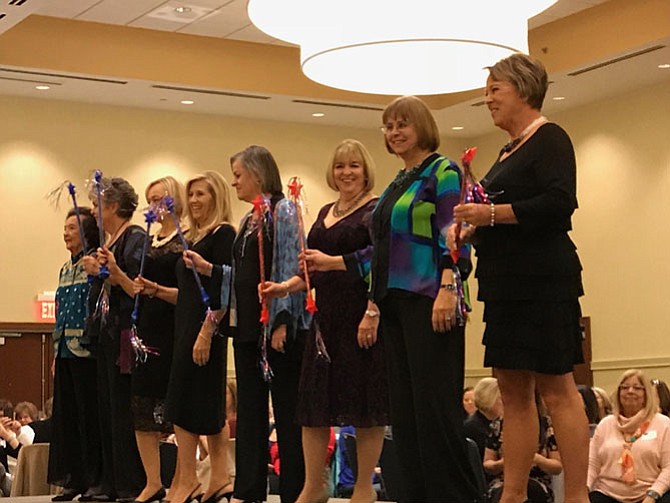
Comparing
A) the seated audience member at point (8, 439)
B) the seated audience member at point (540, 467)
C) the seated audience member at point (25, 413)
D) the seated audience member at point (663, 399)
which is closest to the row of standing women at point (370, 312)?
the seated audience member at point (540, 467)

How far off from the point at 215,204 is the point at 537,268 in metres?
1.94

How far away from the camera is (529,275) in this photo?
3848 mm

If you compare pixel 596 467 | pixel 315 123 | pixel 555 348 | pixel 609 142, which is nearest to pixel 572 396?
pixel 555 348

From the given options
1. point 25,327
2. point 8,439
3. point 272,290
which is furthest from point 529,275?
point 25,327

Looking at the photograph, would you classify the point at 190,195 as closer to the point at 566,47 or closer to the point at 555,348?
the point at 555,348

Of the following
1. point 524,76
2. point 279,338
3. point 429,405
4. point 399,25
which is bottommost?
point 429,405

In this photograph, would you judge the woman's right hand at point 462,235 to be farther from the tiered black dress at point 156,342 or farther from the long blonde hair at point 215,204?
the tiered black dress at point 156,342

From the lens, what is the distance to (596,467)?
23.8 feet

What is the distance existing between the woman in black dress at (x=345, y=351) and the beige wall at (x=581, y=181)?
8836 millimetres

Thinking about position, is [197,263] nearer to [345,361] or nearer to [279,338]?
[279,338]

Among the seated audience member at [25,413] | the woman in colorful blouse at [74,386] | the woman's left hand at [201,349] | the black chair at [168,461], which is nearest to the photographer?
the woman's left hand at [201,349]

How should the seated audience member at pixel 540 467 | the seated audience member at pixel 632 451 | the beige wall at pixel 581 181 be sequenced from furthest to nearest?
the beige wall at pixel 581 181, the seated audience member at pixel 632 451, the seated audience member at pixel 540 467

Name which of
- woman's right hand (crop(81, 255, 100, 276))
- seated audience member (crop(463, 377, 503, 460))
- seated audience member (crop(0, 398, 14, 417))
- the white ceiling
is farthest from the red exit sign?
woman's right hand (crop(81, 255, 100, 276))

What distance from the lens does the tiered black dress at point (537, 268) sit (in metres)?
3.80
